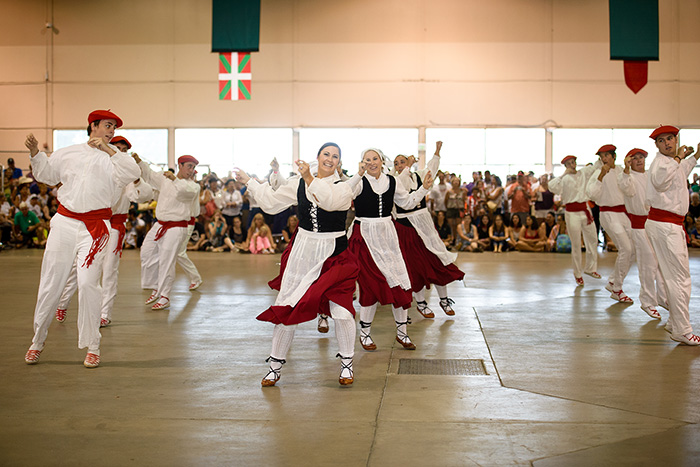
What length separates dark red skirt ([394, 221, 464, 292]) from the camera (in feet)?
26.5

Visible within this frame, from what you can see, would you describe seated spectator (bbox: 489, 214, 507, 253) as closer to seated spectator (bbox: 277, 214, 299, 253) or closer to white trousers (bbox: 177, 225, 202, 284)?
seated spectator (bbox: 277, 214, 299, 253)

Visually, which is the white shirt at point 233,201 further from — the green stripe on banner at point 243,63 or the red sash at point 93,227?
the red sash at point 93,227

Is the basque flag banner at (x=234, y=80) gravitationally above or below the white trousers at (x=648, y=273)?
above

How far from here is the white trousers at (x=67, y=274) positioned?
598 centimetres

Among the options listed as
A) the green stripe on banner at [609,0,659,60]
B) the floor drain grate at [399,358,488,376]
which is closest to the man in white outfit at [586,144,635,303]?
the floor drain grate at [399,358,488,376]

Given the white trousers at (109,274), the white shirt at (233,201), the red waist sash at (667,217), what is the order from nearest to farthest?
the red waist sash at (667,217), the white trousers at (109,274), the white shirt at (233,201)

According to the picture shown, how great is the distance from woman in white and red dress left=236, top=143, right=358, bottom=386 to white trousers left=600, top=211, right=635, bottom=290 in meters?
5.22

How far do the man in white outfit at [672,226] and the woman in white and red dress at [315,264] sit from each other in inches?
126

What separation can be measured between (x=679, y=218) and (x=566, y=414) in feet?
10.4

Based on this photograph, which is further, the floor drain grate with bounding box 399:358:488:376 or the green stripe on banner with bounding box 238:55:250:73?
the green stripe on banner with bounding box 238:55:250:73

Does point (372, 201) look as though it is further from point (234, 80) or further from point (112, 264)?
point (234, 80)

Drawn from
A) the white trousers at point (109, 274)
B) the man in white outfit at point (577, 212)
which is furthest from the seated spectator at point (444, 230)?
the white trousers at point (109, 274)

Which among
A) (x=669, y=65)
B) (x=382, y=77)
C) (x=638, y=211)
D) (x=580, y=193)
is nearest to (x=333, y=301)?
(x=638, y=211)

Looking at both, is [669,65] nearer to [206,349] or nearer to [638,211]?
[638,211]
